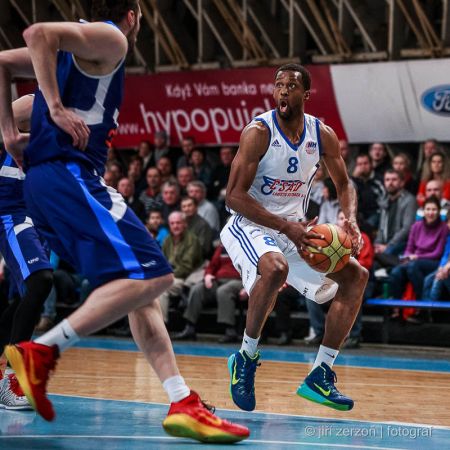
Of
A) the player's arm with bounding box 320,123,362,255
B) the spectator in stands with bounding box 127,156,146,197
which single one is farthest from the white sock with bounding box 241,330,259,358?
the spectator in stands with bounding box 127,156,146,197

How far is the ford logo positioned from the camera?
12227 millimetres

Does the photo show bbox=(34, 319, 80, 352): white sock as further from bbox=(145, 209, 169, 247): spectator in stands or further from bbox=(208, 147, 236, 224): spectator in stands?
bbox=(208, 147, 236, 224): spectator in stands

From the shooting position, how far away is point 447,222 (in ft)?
34.6

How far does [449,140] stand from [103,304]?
8.84m

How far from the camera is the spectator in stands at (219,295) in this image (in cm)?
1087

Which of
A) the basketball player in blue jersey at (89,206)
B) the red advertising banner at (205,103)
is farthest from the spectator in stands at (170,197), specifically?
the basketball player in blue jersey at (89,206)

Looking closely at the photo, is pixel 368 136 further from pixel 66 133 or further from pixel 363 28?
pixel 66 133

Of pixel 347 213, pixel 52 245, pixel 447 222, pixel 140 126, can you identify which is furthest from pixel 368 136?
pixel 52 245

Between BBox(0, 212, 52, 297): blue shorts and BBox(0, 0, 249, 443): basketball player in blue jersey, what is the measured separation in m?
1.08

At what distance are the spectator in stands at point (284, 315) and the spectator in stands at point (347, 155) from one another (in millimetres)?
1702

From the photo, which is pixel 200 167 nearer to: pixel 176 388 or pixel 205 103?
pixel 205 103

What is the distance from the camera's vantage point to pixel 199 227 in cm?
1175

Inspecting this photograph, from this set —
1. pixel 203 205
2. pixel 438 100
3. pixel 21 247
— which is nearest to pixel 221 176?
pixel 203 205

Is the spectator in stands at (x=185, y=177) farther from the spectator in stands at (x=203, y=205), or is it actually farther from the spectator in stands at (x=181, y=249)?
the spectator in stands at (x=181, y=249)
